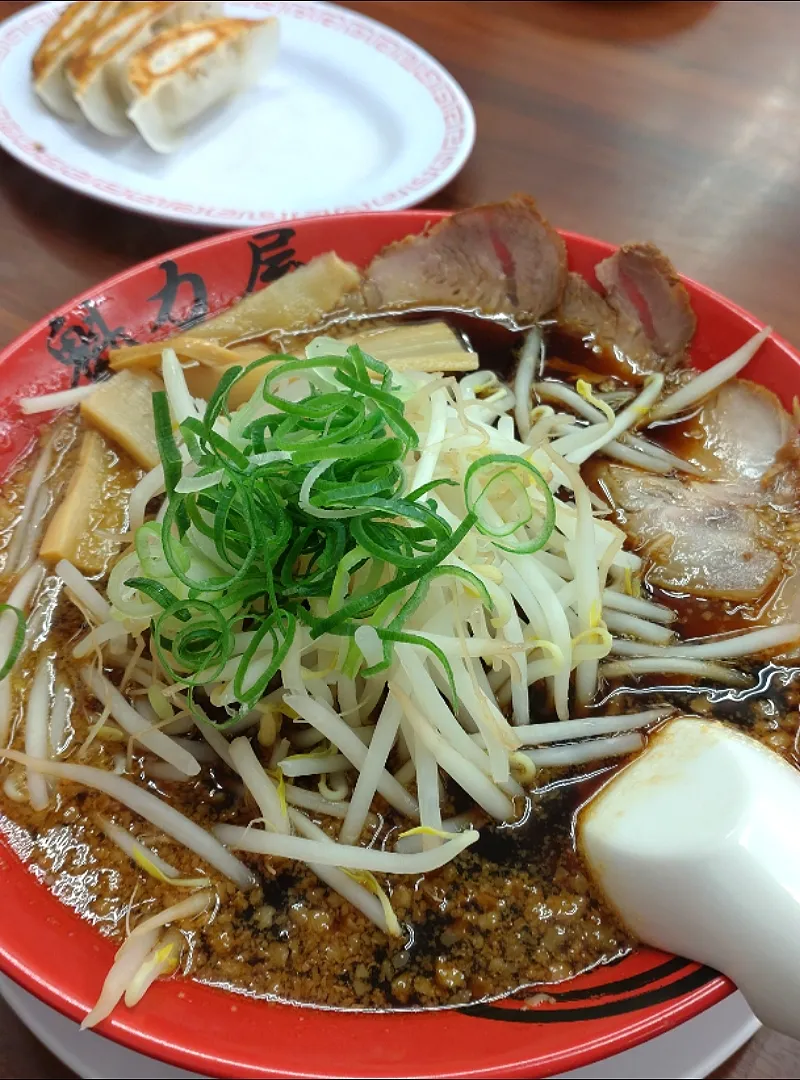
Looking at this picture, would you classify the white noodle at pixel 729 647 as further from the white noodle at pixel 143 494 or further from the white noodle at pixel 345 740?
the white noodle at pixel 143 494

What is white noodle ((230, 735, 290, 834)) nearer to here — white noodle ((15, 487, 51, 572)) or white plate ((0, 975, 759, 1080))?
white plate ((0, 975, 759, 1080))

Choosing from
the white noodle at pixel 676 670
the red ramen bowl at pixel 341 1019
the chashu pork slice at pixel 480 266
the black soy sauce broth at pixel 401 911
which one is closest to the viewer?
the red ramen bowl at pixel 341 1019

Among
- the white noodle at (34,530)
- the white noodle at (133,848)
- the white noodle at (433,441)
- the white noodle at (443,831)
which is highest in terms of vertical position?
the white noodle at (433,441)

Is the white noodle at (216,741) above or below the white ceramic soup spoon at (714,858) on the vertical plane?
above

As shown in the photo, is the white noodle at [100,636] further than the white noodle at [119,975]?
Yes

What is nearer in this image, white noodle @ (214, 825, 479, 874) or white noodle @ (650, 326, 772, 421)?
white noodle @ (214, 825, 479, 874)

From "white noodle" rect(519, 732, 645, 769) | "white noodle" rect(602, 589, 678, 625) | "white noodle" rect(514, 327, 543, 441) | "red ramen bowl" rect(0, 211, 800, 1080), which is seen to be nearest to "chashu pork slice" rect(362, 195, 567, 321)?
"white noodle" rect(514, 327, 543, 441)

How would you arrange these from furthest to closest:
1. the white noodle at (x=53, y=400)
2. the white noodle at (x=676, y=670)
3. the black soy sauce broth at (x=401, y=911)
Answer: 1. the white noodle at (x=53, y=400)
2. the white noodle at (x=676, y=670)
3. the black soy sauce broth at (x=401, y=911)

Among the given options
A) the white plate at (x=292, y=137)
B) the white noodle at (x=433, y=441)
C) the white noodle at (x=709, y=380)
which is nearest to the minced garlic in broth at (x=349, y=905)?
the white noodle at (x=433, y=441)
